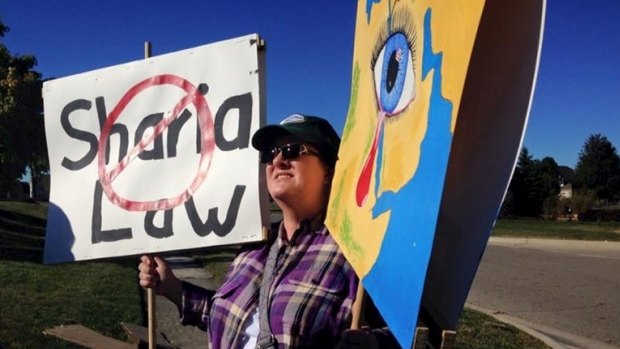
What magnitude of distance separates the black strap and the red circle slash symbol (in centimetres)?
58

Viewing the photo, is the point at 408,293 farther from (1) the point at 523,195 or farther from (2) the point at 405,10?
(1) the point at 523,195

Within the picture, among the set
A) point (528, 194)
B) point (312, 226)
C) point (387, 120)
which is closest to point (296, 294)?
point (312, 226)

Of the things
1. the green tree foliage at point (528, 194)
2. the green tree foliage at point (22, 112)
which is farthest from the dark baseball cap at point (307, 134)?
the green tree foliage at point (528, 194)

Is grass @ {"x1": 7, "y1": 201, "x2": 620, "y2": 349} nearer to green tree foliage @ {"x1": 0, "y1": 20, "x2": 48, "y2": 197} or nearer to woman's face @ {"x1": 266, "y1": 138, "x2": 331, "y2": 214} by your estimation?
woman's face @ {"x1": 266, "y1": 138, "x2": 331, "y2": 214}

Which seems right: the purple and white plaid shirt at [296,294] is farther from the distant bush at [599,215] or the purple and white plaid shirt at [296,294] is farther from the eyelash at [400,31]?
the distant bush at [599,215]

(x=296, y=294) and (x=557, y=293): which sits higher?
(x=296, y=294)

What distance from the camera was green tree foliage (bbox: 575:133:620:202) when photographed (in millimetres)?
54688

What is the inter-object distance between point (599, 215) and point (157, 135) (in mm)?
31328

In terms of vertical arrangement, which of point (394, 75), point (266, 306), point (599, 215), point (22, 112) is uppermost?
point (22, 112)

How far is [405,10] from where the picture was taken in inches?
52.6

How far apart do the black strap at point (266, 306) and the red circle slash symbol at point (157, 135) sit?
0.58 m

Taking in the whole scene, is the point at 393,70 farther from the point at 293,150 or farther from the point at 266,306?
the point at 266,306

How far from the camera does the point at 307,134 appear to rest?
2.02 meters

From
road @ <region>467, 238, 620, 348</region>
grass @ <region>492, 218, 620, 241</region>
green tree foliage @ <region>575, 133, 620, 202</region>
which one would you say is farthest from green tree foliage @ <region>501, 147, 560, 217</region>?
green tree foliage @ <region>575, 133, 620, 202</region>
